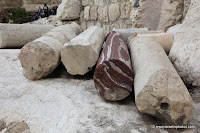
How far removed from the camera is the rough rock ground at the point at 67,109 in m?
1.62

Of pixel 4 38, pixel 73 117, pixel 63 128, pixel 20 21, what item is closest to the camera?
pixel 63 128

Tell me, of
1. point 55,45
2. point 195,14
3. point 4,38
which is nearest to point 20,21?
point 4,38

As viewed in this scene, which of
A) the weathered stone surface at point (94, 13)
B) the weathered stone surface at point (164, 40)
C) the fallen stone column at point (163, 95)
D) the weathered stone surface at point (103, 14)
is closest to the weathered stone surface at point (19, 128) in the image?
the fallen stone column at point (163, 95)

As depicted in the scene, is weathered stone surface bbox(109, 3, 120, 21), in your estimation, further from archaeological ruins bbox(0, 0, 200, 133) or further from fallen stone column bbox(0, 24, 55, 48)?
fallen stone column bbox(0, 24, 55, 48)

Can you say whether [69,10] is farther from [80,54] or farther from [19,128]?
[19,128]

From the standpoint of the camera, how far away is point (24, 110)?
6.40 ft

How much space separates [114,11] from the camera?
432 centimetres

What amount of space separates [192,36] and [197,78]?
1.88 feet

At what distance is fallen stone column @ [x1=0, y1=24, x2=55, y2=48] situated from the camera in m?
3.85

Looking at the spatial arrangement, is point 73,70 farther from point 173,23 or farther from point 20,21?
point 20,21

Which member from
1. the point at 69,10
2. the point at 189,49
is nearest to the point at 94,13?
the point at 69,10

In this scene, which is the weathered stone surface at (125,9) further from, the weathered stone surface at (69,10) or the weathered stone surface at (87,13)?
the weathered stone surface at (69,10)

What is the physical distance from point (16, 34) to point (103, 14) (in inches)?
77.7

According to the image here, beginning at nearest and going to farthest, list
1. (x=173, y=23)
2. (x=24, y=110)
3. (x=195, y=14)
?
(x=24, y=110) < (x=195, y=14) < (x=173, y=23)
